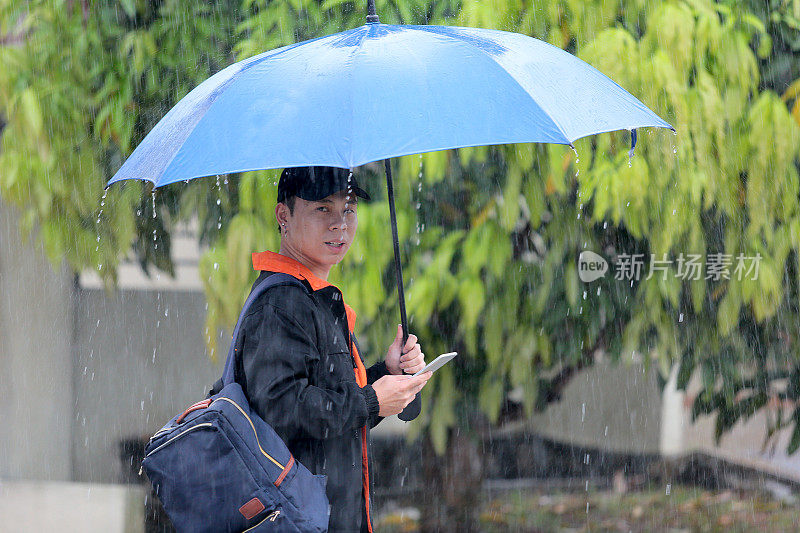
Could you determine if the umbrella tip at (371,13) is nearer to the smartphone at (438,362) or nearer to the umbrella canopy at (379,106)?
the umbrella canopy at (379,106)

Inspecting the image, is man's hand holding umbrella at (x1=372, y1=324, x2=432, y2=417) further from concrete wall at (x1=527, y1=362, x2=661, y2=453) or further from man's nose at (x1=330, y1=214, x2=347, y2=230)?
concrete wall at (x1=527, y1=362, x2=661, y2=453)

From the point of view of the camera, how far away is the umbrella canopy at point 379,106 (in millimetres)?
1868

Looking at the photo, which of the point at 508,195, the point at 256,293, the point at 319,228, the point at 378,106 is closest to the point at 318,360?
the point at 256,293

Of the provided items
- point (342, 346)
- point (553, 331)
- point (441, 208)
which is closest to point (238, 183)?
point (441, 208)

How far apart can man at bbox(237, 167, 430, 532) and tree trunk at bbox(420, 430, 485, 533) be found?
100 inches

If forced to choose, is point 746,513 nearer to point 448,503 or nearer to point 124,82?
point 448,503

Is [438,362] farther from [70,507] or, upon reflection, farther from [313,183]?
[70,507]

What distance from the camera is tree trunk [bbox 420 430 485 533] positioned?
15.7ft

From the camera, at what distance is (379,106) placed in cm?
192

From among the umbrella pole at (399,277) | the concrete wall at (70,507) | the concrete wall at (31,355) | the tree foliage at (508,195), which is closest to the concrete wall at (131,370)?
the concrete wall at (31,355)

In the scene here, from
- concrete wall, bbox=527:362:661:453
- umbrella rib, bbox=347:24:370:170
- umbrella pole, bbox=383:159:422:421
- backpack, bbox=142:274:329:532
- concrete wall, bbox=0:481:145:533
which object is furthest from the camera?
concrete wall, bbox=527:362:661:453

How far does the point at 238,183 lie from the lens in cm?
397

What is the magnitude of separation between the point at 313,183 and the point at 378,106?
34cm

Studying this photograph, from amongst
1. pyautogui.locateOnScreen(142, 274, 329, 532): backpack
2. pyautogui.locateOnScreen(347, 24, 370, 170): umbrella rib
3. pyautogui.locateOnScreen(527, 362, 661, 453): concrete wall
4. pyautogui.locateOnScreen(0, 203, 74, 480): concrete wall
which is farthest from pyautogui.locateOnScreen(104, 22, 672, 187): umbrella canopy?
pyautogui.locateOnScreen(527, 362, 661, 453): concrete wall
